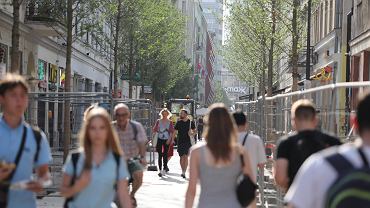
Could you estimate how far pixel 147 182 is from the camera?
1875 cm

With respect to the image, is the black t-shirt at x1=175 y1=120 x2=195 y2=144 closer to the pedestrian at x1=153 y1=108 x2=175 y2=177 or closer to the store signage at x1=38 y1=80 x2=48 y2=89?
the pedestrian at x1=153 y1=108 x2=175 y2=177

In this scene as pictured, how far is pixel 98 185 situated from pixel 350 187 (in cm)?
291

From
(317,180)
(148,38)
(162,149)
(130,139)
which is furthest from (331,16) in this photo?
(317,180)

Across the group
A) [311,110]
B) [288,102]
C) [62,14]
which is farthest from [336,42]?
[311,110]

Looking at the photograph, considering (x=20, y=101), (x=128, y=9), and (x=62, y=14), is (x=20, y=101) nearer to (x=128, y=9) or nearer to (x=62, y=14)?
(x=62, y=14)

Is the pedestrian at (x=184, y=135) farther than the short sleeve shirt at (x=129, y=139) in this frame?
Yes

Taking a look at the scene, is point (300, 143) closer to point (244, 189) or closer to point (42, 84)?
point (244, 189)

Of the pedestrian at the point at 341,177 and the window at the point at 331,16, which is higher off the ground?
the window at the point at 331,16

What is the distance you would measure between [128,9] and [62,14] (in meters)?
9.29

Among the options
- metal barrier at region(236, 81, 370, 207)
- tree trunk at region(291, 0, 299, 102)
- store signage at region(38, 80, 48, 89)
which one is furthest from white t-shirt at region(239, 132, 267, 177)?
store signage at region(38, 80, 48, 89)

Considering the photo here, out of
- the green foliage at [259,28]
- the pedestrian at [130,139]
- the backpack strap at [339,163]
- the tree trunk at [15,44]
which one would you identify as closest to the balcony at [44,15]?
the tree trunk at [15,44]

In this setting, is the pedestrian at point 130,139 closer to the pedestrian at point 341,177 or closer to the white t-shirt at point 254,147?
the white t-shirt at point 254,147

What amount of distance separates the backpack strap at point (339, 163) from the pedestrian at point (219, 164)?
2833 millimetres

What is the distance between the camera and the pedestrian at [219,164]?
6.18 meters
